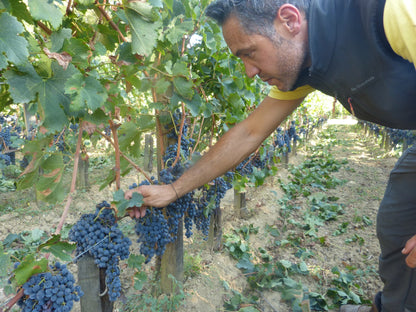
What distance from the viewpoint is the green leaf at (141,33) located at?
51.5 inches

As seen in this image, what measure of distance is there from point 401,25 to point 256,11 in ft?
2.06

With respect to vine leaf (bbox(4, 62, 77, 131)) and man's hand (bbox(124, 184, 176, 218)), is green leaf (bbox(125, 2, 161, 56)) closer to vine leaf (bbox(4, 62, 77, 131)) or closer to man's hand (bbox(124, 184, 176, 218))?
vine leaf (bbox(4, 62, 77, 131))

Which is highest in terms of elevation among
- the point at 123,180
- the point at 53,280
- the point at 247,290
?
the point at 53,280

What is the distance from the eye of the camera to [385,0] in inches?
48.8

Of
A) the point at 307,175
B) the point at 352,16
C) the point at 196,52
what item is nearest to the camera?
the point at 352,16

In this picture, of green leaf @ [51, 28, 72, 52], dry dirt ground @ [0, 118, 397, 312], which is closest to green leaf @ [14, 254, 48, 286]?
green leaf @ [51, 28, 72, 52]

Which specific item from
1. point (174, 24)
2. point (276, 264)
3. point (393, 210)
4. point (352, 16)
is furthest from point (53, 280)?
point (276, 264)

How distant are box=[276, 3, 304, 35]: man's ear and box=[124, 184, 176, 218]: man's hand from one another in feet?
3.54

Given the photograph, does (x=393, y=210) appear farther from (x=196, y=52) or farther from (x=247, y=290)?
(x=196, y=52)

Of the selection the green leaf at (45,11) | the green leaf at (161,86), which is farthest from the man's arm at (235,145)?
the green leaf at (45,11)

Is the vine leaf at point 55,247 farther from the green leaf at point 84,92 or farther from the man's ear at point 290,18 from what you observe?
the man's ear at point 290,18

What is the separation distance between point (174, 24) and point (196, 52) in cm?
69

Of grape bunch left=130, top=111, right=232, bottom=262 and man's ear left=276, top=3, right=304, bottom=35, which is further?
grape bunch left=130, top=111, right=232, bottom=262

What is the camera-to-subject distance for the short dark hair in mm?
1458
